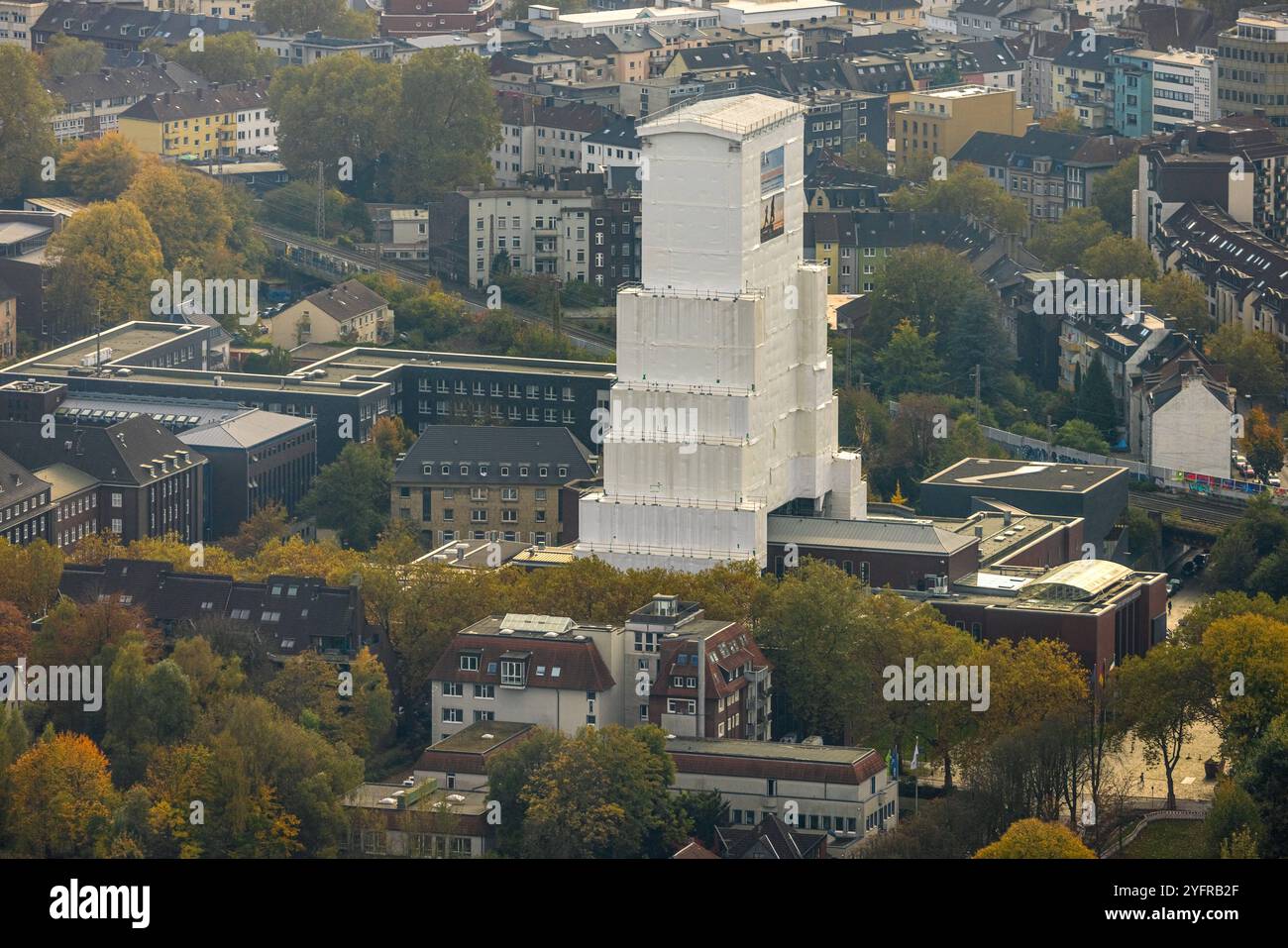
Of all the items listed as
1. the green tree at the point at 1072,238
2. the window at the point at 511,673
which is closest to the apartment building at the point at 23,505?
the window at the point at 511,673

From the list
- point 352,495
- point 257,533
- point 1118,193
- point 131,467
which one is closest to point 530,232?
point 1118,193

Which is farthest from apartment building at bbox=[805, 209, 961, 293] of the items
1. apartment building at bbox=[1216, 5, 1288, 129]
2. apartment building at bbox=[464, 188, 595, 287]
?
apartment building at bbox=[1216, 5, 1288, 129]

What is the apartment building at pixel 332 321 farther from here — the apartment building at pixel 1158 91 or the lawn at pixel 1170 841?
the lawn at pixel 1170 841

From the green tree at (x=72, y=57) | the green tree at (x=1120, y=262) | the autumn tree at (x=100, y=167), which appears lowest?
the green tree at (x=1120, y=262)

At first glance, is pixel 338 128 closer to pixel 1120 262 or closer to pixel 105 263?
pixel 105 263
